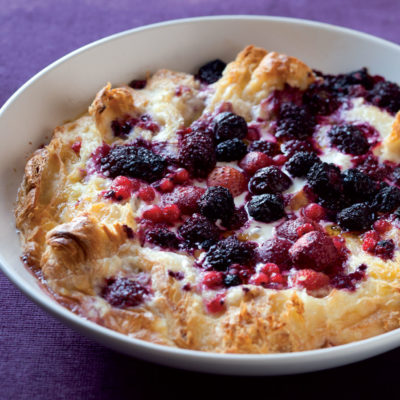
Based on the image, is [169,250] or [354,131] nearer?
[169,250]

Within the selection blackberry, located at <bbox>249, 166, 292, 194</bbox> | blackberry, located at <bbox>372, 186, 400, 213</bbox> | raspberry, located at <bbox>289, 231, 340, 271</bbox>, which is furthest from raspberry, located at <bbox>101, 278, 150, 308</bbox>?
blackberry, located at <bbox>372, 186, 400, 213</bbox>

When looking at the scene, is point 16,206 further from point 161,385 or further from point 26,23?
point 26,23

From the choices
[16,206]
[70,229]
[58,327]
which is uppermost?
[70,229]

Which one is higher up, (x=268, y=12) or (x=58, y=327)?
(x=268, y=12)

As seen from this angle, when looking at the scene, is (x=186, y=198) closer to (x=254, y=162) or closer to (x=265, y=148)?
(x=254, y=162)

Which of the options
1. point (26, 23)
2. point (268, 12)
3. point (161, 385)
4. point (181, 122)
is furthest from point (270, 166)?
point (26, 23)

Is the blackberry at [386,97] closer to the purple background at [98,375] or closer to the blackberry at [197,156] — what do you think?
the blackberry at [197,156]

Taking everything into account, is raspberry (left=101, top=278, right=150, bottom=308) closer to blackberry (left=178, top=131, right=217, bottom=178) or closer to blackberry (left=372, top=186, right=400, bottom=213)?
blackberry (left=178, top=131, right=217, bottom=178)
